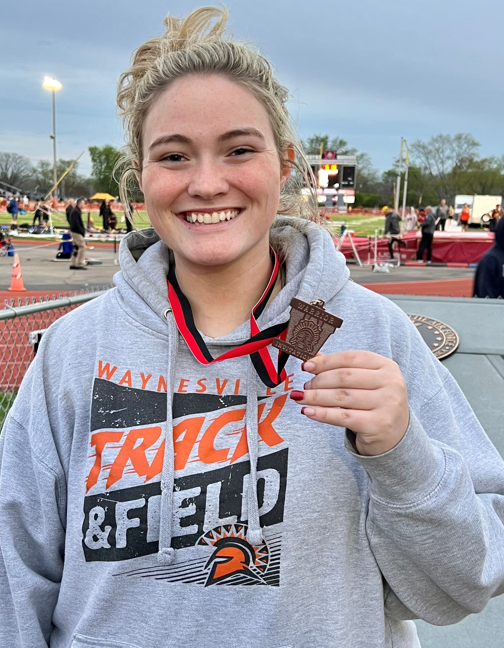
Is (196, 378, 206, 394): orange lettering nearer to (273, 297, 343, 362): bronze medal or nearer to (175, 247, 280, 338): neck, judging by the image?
(175, 247, 280, 338): neck

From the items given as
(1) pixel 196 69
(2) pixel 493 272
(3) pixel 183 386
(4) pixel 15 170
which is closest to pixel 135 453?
(3) pixel 183 386

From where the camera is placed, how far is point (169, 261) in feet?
5.66

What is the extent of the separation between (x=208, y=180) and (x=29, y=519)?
948 mm

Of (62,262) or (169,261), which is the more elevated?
(169,261)

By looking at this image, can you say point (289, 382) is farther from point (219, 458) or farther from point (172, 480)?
point (172, 480)

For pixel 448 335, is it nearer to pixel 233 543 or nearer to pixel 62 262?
pixel 233 543

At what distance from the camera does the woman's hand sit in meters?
1.12

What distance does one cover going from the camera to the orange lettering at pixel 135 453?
1380 millimetres

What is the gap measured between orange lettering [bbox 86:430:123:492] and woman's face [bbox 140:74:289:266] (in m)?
0.46

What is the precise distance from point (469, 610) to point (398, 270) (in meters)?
17.0

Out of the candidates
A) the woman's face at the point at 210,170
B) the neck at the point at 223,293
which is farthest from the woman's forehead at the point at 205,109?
the neck at the point at 223,293

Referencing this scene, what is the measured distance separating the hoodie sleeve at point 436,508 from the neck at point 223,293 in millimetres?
424

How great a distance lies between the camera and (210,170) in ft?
4.54

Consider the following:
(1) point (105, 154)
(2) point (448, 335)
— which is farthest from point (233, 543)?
(1) point (105, 154)
